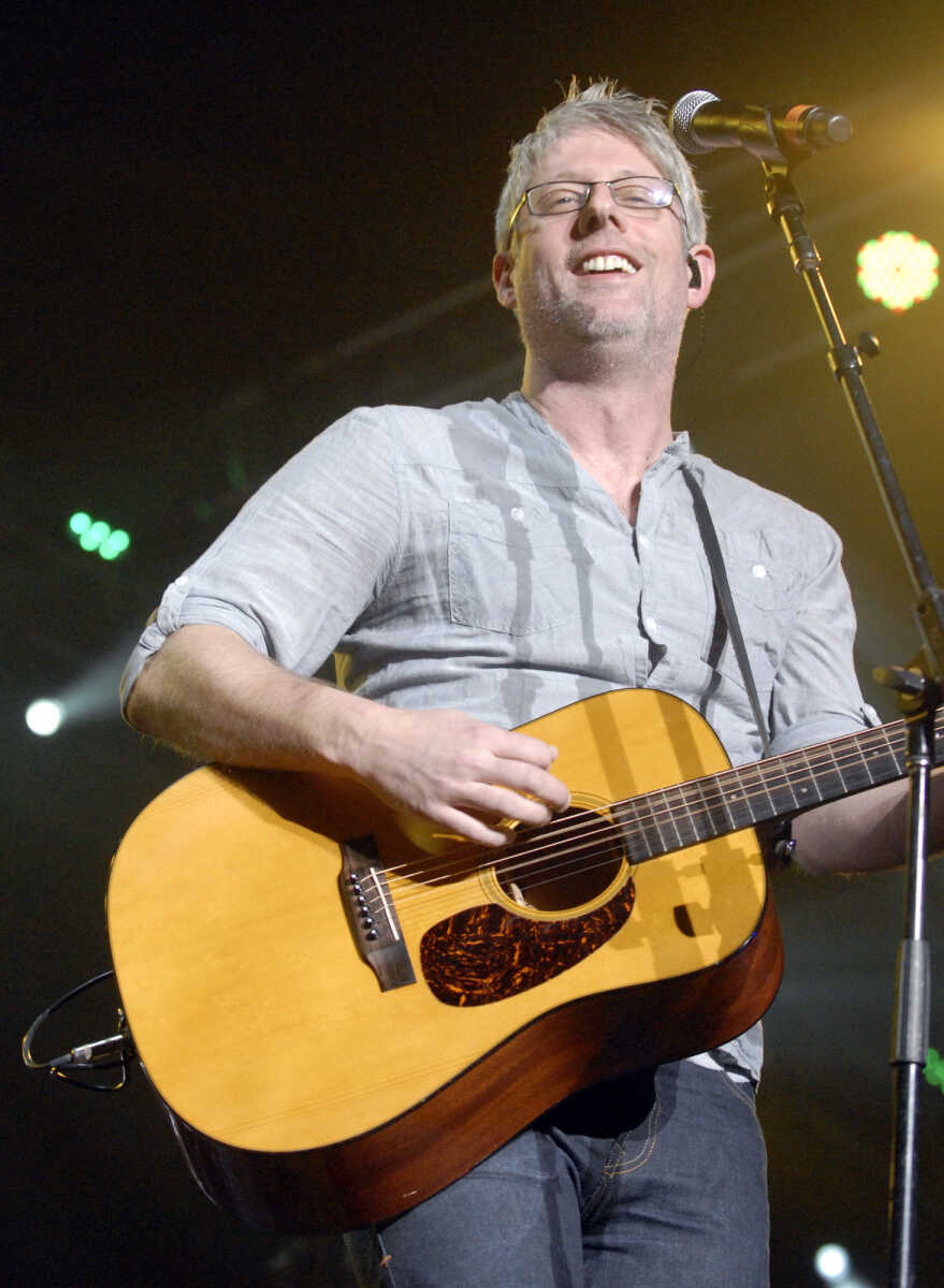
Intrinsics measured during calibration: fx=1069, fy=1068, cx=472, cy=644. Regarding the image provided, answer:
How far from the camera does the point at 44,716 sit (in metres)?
4.71

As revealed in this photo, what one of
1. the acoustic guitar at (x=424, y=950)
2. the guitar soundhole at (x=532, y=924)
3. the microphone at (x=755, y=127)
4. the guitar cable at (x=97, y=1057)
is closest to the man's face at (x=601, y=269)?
the microphone at (x=755, y=127)

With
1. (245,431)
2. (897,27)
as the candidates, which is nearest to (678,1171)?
(245,431)

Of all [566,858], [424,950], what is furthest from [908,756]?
[424,950]

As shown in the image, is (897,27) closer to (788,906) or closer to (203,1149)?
(788,906)

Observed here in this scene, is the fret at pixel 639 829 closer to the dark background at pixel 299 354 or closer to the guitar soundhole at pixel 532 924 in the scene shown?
the guitar soundhole at pixel 532 924

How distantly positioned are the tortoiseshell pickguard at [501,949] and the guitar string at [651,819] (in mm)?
82

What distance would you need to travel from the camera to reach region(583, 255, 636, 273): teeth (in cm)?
250

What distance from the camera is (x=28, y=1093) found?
4078 mm

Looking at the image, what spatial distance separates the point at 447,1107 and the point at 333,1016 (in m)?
0.21

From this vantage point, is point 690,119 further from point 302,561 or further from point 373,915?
point 373,915

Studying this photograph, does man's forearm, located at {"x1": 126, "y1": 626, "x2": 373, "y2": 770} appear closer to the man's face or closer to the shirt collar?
the shirt collar

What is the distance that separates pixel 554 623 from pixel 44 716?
332cm

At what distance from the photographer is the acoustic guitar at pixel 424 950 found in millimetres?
1492

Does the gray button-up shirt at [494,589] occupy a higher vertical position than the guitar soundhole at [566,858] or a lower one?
higher
